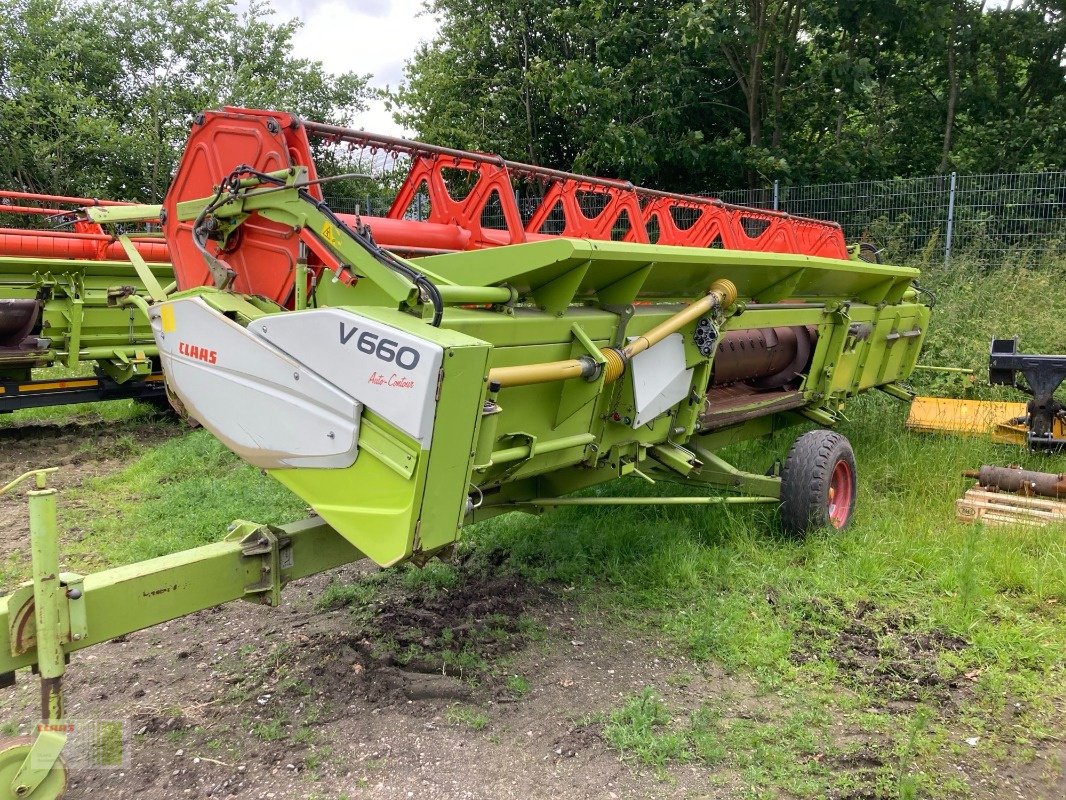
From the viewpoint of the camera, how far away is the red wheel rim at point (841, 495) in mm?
4945

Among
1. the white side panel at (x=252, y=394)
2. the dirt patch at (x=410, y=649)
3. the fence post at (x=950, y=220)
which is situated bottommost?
the dirt patch at (x=410, y=649)

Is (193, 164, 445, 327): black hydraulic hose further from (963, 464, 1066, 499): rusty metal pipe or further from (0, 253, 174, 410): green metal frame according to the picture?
(963, 464, 1066, 499): rusty metal pipe

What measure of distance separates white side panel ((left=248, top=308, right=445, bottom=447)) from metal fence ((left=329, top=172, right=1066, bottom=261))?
7490 mm

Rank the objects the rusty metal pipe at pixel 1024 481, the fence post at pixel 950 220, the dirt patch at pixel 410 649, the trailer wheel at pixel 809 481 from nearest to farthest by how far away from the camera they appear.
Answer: the dirt patch at pixel 410 649 < the trailer wheel at pixel 809 481 < the rusty metal pipe at pixel 1024 481 < the fence post at pixel 950 220

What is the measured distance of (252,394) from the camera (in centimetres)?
287

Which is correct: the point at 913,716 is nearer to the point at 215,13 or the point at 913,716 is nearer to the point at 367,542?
the point at 367,542

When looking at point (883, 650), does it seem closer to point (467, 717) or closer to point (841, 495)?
point (841, 495)

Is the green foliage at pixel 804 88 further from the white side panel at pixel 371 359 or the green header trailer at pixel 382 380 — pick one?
the white side panel at pixel 371 359

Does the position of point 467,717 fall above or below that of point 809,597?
below

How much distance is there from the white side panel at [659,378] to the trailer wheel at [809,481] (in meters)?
0.96

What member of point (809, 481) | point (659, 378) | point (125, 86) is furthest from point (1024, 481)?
point (125, 86)

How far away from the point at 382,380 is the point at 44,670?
1247 millimetres

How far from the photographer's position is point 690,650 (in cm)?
359

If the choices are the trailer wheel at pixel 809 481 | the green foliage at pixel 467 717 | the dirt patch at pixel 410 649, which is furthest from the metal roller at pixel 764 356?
the green foliage at pixel 467 717
